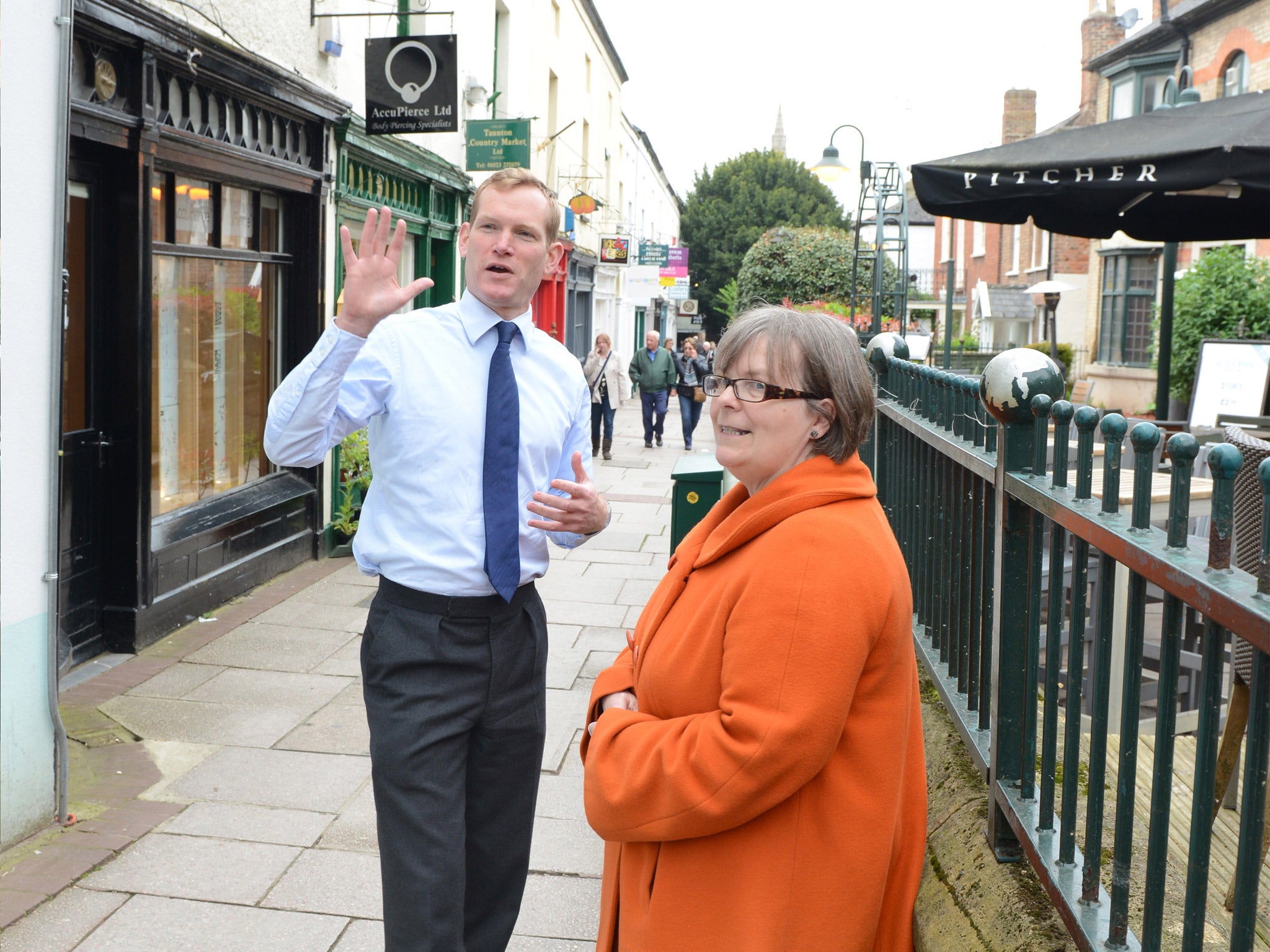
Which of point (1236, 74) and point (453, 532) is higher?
point (1236, 74)

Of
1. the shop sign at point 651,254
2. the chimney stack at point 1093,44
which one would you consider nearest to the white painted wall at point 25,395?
the shop sign at point 651,254

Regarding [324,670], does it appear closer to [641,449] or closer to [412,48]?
[412,48]

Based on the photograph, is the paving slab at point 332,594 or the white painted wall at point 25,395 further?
the paving slab at point 332,594

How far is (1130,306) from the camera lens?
27047 mm

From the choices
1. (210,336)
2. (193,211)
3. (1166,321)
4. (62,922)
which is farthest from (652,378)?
(62,922)

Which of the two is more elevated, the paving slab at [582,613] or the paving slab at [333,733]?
the paving slab at [582,613]

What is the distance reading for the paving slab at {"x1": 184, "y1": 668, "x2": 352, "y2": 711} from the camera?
547cm

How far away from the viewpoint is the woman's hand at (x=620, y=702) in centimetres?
209

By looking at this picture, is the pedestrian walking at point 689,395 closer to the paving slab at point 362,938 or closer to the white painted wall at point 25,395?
the white painted wall at point 25,395

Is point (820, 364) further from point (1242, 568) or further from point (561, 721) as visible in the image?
point (561, 721)

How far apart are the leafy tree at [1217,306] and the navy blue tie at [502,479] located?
51.6ft

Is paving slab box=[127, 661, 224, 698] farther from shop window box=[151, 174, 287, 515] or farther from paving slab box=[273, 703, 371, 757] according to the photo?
shop window box=[151, 174, 287, 515]

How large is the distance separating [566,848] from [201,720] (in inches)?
81.1

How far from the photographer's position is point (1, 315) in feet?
11.9
